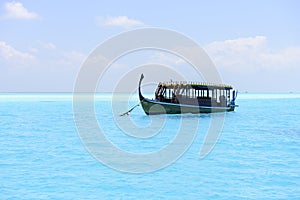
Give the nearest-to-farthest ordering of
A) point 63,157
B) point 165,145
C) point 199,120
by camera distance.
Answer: point 63,157 → point 165,145 → point 199,120

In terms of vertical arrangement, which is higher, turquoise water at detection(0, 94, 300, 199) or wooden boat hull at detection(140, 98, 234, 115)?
wooden boat hull at detection(140, 98, 234, 115)

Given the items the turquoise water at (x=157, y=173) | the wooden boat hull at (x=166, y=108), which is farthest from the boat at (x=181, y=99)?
the turquoise water at (x=157, y=173)

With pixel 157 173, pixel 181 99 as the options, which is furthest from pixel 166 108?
pixel 157 173

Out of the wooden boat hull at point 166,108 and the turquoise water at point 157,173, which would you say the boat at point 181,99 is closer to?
the wooden boat hull at point 166,108

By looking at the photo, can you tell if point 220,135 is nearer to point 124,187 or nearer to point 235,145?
point 235,145

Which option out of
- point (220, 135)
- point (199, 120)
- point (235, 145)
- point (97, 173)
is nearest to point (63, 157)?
point (97, 173)

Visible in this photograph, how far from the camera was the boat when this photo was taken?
1054 inches

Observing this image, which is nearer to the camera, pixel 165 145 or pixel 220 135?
pixel 165 145

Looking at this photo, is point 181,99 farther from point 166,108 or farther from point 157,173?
point 157,173

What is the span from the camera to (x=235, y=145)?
17.1 m

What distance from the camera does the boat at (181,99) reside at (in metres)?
26.8

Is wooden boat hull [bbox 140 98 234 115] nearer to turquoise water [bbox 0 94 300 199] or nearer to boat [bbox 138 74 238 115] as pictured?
boat [bbox 138 74 238 115]

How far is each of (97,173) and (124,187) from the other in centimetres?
177

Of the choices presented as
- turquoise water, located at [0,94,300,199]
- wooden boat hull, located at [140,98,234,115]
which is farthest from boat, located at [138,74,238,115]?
turquoise water, located at [0,94,300,199]
